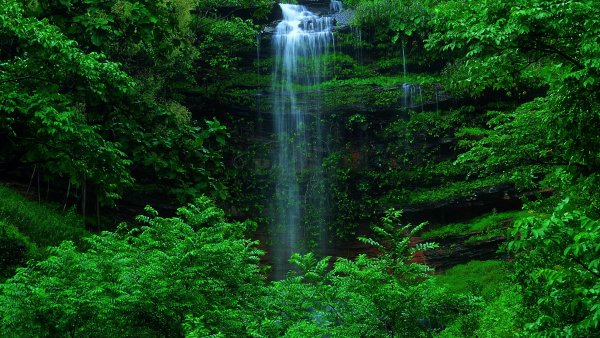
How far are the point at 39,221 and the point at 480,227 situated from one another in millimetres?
13091

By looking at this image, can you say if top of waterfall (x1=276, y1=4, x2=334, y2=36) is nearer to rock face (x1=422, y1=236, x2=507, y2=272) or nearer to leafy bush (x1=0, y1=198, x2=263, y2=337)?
rock face (x1=422, y1=236, x2=507, y2=272)

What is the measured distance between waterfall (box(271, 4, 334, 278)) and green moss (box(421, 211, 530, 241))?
4.45m

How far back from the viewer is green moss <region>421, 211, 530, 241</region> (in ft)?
57.8

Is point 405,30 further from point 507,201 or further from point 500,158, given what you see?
point 500,158

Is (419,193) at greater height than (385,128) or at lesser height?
lesser

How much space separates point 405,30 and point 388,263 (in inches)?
671

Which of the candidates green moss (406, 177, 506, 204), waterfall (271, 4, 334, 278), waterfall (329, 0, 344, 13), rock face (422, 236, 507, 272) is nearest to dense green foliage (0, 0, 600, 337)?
rock face (422, 236, 507, 272)

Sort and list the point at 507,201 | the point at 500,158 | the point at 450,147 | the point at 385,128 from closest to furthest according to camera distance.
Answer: the point at 500,158, the point at 507,201, the point at 450,147, the point at 385,128

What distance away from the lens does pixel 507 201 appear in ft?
61.2

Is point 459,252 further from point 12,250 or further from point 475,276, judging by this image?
point 12,250

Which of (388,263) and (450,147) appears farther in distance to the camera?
(450,147)

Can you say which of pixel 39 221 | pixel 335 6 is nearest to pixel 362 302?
pixel 39 221

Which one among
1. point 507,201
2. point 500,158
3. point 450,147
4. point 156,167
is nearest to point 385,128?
point 450,147

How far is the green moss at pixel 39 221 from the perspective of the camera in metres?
10.3
